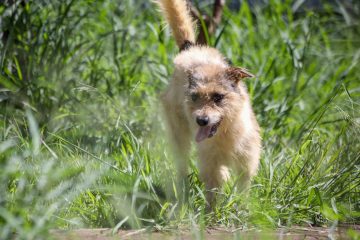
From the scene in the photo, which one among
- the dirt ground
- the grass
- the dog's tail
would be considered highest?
the dog's tail

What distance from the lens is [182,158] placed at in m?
5.00

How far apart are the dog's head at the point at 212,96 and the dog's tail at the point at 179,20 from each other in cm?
62

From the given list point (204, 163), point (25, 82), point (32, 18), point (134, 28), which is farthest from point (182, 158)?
point (134, 28)

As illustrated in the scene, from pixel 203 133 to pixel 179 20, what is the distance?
1.16 m

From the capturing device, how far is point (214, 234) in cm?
400

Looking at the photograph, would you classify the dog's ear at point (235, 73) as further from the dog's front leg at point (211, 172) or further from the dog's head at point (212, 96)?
the dog's front leg at point (211, 172)

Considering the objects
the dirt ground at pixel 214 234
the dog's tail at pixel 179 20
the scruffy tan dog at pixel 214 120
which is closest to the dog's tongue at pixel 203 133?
the scruffy tan dog at pixel 214 120

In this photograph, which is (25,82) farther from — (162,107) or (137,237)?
(137,237)

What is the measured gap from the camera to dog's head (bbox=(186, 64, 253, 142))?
461 centimetres

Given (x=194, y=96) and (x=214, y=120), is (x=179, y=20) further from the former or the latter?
(x=214, y=120)

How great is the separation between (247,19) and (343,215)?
397 centimetres

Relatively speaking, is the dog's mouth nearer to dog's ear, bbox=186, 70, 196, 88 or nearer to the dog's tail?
dog's ear, bbox=186, 70, 196, 88

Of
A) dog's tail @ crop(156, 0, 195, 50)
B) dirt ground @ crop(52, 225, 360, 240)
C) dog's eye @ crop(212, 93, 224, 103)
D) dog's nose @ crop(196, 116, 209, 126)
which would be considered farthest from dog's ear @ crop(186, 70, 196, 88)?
dirt ground @ crop(52, 225, 360, 240)

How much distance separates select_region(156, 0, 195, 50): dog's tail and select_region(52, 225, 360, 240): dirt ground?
5.97ft
